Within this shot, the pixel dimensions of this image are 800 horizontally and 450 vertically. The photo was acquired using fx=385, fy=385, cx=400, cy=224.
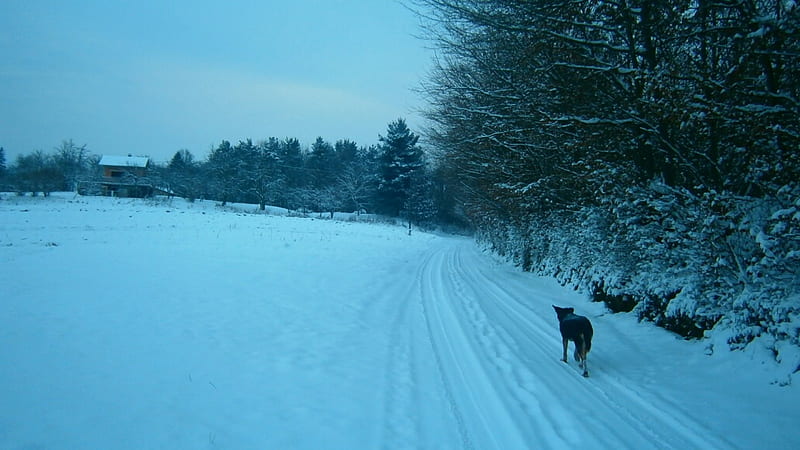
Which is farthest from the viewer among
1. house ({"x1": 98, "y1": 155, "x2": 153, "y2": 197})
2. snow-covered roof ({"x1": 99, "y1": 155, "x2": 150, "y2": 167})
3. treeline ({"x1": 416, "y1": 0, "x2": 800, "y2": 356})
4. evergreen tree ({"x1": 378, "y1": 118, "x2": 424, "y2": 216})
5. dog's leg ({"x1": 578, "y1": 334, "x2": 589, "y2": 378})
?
snow-covered roof ({"x1": 99, "y1": 155, "x2": 150, "y2": 167})

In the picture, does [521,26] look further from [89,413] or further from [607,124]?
[89,413]

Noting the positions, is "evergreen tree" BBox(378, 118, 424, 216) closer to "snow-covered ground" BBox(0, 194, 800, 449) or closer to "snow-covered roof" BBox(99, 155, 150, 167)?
"snow-covered roof" BBox(99, 155, 150, 167)

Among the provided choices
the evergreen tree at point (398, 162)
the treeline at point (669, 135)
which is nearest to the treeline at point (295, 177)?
the evergreen tree at point (398, 162)

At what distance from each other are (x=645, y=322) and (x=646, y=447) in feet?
14.9

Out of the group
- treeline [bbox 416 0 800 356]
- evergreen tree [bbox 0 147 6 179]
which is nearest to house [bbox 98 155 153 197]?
evergreen tree [bbox 0 147 6 179]

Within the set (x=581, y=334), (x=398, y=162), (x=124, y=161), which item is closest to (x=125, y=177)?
(x=124, y=161)

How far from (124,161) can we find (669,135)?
70686 mm

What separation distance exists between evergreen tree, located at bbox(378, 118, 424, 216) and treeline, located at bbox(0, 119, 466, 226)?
0.43ft

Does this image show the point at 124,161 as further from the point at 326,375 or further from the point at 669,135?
the point at 669,135

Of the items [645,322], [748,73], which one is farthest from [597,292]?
[748,73]

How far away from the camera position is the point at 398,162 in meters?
50.7

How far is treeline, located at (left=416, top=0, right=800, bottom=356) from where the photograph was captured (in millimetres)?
4504

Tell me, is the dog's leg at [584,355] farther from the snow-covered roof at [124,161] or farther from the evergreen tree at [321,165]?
the snow-covered roof at [124,161]

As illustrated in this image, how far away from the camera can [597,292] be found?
9500 mm
